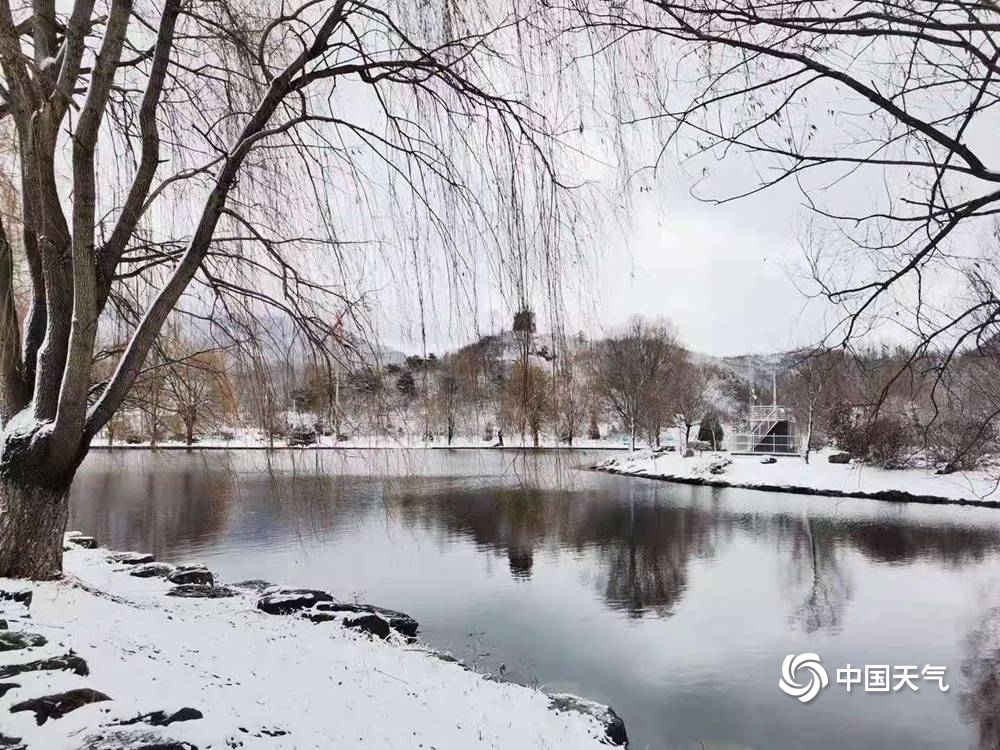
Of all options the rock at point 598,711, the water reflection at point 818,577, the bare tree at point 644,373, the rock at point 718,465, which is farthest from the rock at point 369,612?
the bare tree at point 644,373

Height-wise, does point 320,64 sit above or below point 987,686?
above

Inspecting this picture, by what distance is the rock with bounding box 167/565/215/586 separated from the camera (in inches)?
319

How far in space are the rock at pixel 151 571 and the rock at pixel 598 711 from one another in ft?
16.6

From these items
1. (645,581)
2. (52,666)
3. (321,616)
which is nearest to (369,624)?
(321,616)

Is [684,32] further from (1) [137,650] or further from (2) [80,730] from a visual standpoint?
(1) [137,650]

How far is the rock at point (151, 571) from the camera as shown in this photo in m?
7.96

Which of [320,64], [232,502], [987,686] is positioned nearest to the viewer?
[320,64]

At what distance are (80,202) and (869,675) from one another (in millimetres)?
8929

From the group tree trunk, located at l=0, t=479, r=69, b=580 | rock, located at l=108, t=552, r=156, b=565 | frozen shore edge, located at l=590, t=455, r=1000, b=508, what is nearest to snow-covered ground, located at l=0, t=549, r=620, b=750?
tree trunk, located at l=0, t=479, r=69, b=580

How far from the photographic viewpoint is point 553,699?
6.00 metres

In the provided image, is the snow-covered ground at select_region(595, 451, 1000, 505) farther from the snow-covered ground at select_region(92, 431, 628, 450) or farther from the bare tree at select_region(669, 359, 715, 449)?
the snow-covered ground at select_region(92, 431, 628, 450)

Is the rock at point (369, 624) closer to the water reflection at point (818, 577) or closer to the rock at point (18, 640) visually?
the rock at point (18, 640)

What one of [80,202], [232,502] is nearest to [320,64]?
[80,202]

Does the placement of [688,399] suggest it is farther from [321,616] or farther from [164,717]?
[164,717]
